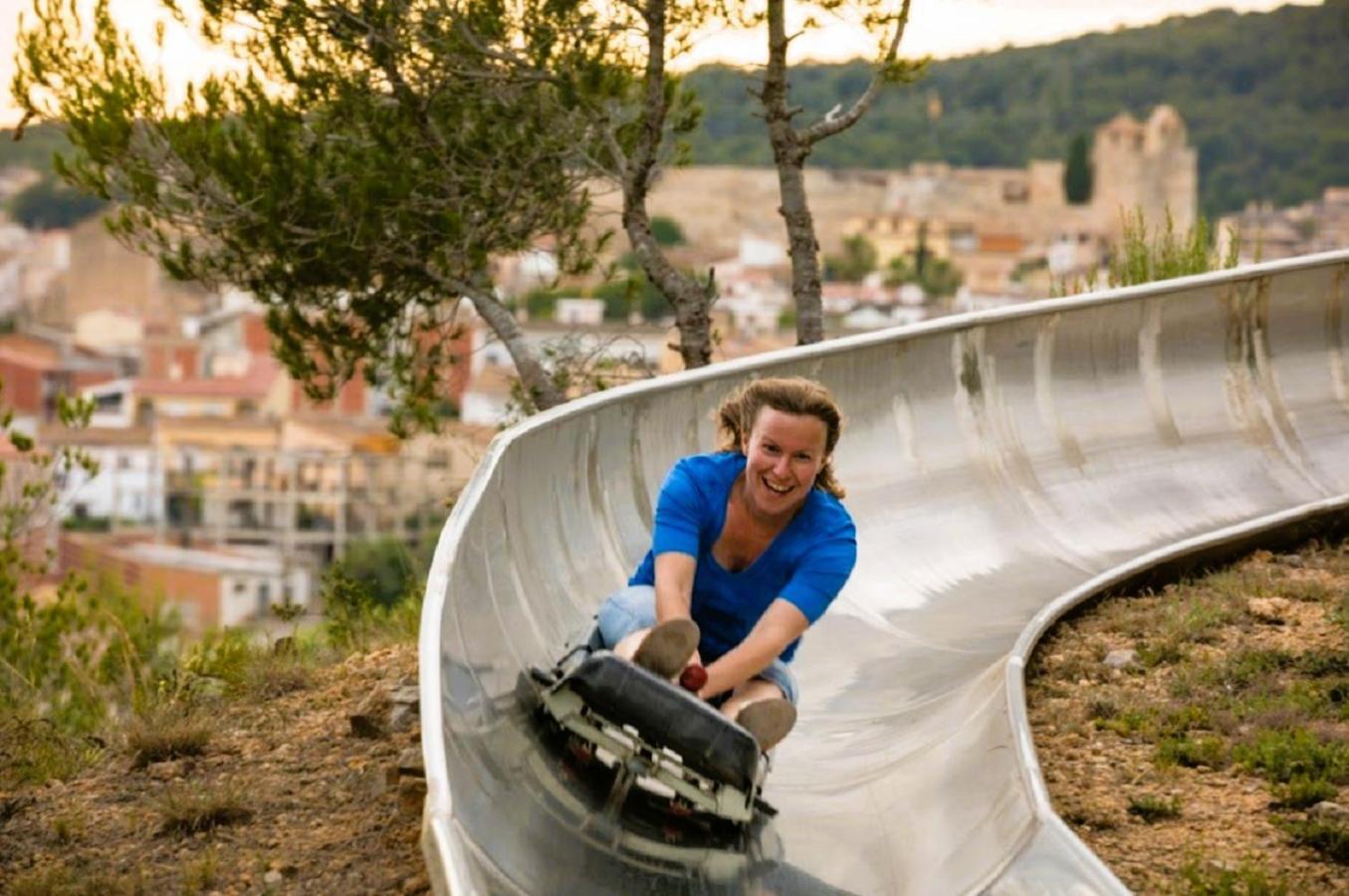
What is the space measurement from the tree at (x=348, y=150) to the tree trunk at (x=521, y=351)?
1 centimetres

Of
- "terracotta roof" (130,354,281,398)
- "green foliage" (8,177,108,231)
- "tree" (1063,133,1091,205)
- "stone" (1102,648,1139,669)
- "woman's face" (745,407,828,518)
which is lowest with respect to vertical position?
"terracotta roof" (130,354,281,398)

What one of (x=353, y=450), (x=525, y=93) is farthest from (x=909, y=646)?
(x=353, y=450)

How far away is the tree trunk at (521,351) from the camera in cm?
1210

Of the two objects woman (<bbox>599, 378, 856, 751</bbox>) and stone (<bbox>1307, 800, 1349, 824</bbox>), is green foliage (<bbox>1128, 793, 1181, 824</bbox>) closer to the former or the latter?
stone (<bbox>1307, 800, 1349, 824</bbox>)

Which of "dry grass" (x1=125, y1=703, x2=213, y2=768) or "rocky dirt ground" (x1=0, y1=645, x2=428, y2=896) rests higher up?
"dry grass" (x1=125, y1=703, x2=213, y2=768)

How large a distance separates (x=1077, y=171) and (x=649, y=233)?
173 m

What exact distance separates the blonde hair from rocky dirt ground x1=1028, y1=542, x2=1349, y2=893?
1.03 meters

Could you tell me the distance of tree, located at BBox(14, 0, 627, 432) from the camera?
12.3 meters

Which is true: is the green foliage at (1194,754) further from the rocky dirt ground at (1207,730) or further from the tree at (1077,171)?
the tree at (1077,171)

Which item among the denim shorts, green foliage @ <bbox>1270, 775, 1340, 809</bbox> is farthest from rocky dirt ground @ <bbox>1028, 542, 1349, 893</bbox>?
the denim shorts

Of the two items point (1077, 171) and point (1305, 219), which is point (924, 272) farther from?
point (1305, 219)

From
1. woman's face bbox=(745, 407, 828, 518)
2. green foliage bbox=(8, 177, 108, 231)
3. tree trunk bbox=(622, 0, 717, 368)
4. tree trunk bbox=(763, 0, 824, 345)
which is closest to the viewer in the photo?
woman's face bbox=(745, 407, 828, 518)

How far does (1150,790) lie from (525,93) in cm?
788

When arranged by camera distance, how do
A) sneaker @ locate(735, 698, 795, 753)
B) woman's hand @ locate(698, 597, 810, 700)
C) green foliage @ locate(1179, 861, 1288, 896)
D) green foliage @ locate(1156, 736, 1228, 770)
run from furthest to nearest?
green foliage @ locate(1156, 736, 1228, 770)
woman's hand @ locate(698, 597, 810, 700)
sneaker @ locate(735, 698, 795, 753)
green foliage @ locate(1179, 861, 1288, 896)
